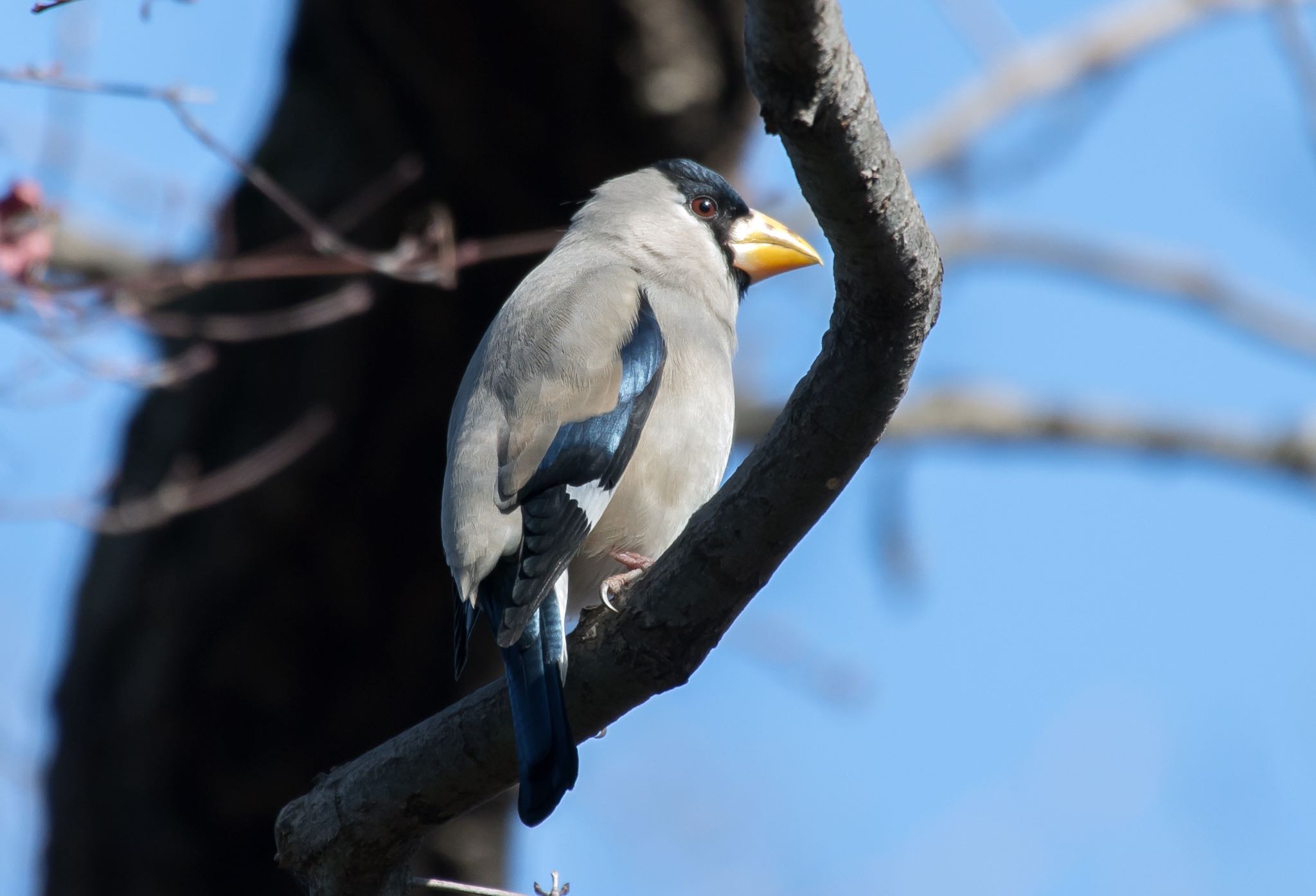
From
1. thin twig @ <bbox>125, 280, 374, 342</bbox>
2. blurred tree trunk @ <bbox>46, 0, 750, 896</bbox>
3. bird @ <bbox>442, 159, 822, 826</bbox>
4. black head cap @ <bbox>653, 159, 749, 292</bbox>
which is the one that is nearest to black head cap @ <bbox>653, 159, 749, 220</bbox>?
black head cap @ <bbox>653, 159, 749, 292</bbox>

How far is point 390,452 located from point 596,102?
1.64 meters

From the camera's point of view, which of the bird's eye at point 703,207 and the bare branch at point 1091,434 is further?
the bare branch at point 1091,434

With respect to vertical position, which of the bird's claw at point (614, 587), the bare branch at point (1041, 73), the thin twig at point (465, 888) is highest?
the bare branch at point (1041, 73)

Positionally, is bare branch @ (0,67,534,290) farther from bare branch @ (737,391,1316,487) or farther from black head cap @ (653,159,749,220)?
bare branch @ (737,391,1316,487)

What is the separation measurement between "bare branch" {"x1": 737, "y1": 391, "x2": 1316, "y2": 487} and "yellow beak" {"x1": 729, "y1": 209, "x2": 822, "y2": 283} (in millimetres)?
3430

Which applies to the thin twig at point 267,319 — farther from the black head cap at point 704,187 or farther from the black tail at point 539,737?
the black tail at point 539,737

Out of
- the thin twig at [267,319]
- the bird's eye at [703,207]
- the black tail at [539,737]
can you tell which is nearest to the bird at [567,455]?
the black tail at [539,737]

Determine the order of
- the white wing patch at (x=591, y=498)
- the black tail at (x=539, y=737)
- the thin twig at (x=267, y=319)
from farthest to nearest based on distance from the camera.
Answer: the thin twig at (x=267, y=319) < the white wing patch at (x=591, y=498) < the black tail at (x=539, y=737)

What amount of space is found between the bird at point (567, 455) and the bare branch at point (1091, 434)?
410 centimetres

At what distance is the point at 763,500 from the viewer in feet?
9.02

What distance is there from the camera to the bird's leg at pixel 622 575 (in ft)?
10.4

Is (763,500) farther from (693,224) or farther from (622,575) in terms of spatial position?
(693,224)

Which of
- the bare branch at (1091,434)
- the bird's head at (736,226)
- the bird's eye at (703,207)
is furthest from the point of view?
the bare branch at (1091,434)

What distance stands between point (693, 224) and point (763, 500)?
9.01 ft
